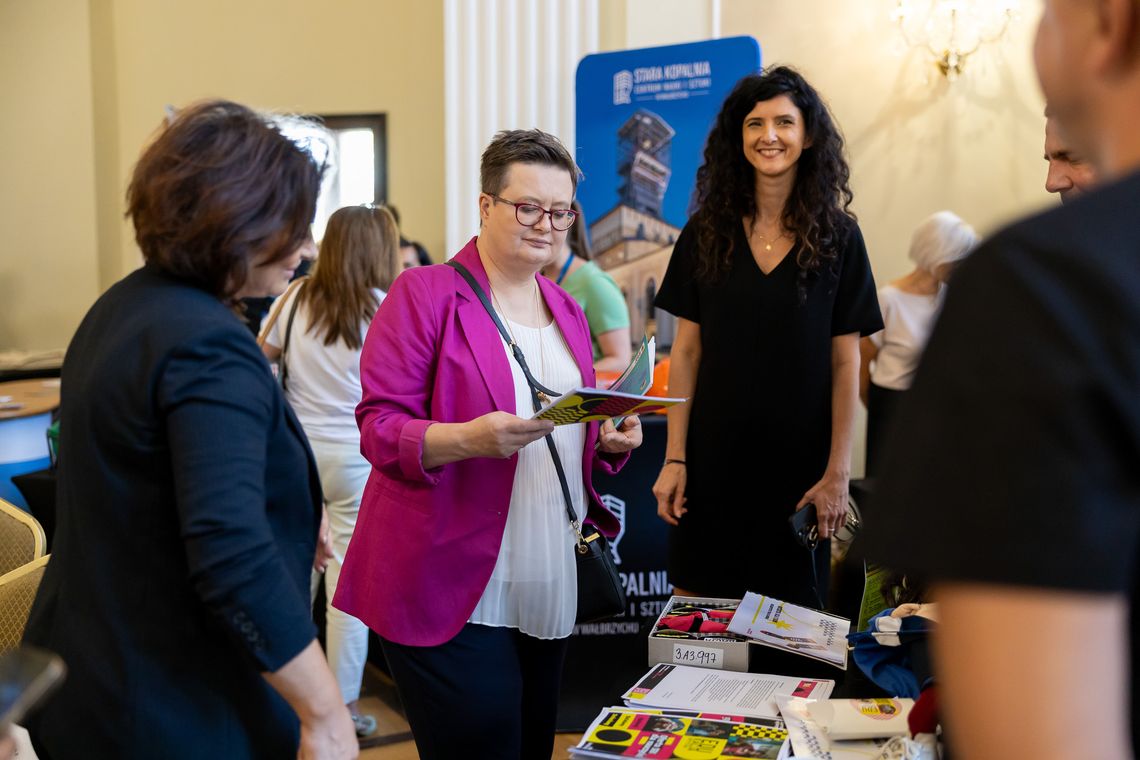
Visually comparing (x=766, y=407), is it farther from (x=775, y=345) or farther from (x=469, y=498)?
(x=469, y=498)

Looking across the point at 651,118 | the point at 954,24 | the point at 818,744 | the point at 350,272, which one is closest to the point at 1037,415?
the point at 818,744

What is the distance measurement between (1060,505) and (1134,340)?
87 mm

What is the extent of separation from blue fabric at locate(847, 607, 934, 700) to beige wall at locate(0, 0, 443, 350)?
531cm

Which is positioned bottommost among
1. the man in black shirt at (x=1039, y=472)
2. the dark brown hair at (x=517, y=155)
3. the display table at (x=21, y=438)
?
the display table at (x=21, y=438)

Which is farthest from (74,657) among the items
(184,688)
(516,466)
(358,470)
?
(358,470)

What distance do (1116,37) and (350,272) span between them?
3043 millimetres

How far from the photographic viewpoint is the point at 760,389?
2.50m

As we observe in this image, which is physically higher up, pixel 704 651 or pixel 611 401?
pixel 611 401

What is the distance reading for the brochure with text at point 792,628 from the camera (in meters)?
1.94

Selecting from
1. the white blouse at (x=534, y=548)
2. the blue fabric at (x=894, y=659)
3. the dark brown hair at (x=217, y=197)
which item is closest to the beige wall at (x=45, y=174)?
the white blouse at (x=534, y=548)

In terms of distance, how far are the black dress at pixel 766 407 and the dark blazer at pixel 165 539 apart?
A: 1402 millimetres

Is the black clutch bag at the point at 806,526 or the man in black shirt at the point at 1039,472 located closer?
the man in black shirt at the point at 1039,472

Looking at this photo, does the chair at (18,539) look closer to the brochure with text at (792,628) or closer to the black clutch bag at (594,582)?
the black clutch bag at (594,582)

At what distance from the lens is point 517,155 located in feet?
6.73
